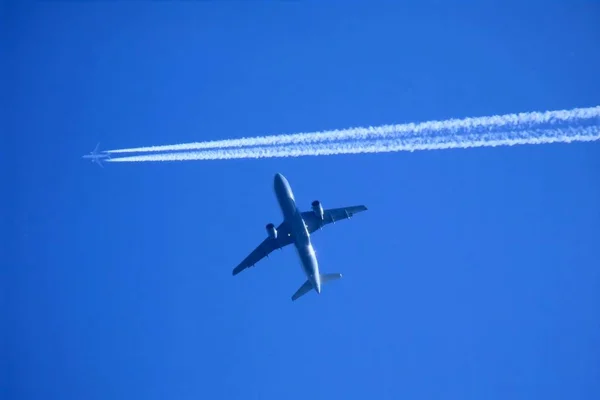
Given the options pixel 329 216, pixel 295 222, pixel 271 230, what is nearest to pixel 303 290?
pixel 329 216

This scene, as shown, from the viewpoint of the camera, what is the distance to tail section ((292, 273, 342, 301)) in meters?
62.7

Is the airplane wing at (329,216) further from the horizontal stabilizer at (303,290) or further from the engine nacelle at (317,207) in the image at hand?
the horizontal stabilizer at (303,290)

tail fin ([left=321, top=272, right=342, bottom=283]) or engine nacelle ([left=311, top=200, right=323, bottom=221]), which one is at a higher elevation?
engine nacelle ([left=311, top=200, right=323, bottom=221])

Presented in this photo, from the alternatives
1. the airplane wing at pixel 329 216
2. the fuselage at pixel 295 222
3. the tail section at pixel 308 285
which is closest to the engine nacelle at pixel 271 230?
the fuselage at pixel 295 222

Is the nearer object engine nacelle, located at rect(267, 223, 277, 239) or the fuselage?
the fuselage

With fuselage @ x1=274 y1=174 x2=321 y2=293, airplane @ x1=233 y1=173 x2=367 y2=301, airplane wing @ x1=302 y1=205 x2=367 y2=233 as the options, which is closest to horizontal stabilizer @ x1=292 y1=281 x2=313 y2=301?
airplane @ x1=233 y1=173 x2=367 y2=301

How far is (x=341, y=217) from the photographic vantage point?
6131 cm

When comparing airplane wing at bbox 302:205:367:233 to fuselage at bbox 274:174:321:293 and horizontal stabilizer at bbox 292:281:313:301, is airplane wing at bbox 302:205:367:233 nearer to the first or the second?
fuselage at bbox 274:174:321:293

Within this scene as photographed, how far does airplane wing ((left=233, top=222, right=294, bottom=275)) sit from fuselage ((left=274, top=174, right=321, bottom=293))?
1.70 m

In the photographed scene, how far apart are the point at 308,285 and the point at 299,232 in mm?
8537

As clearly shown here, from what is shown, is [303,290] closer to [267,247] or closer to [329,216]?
[267,247]

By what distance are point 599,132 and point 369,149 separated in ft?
51.2

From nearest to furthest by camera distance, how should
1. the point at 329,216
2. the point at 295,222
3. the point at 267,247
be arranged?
the point at 295,222 → the point at 329,216 → the point at 267,247

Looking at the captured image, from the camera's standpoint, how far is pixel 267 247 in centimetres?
6200
